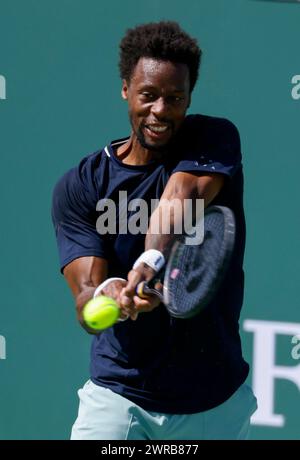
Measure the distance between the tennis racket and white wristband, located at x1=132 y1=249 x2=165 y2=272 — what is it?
39 millimetres

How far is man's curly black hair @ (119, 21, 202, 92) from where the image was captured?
10.8 feet

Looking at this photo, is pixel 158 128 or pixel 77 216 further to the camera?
pixel 77 216

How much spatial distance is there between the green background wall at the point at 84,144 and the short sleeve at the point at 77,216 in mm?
993

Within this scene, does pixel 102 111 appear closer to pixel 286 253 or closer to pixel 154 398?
pixel 286 253

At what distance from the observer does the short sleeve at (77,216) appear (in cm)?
337

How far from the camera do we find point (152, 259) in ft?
10.00

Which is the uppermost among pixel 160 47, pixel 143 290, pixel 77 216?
pixel 160 47

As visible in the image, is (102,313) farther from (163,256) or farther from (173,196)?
(173,196)

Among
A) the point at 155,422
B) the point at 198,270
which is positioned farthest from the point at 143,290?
the point at 155,422

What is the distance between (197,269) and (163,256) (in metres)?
0.14

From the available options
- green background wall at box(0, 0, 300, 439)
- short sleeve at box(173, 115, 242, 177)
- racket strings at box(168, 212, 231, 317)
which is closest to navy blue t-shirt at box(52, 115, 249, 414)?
short sleeve at box(173, 115, 242, 177)

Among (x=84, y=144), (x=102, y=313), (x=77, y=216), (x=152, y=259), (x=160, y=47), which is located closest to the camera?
(x=102, y=313)

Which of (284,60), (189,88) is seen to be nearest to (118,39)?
(284,60)

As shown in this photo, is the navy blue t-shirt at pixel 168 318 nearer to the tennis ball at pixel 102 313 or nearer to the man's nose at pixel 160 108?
the man's nose at pixel 160 108
